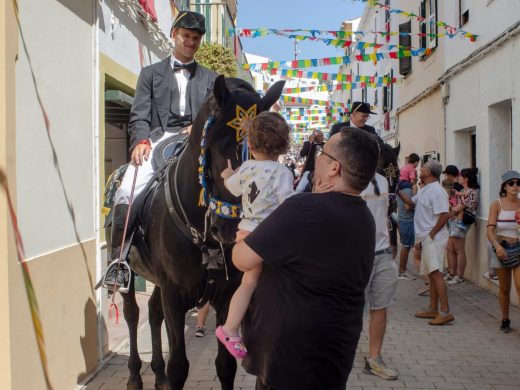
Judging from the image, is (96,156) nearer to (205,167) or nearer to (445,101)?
(205,167)

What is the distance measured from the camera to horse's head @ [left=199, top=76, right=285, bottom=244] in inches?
127

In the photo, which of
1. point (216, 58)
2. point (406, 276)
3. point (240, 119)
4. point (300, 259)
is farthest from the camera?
point (216, 58)

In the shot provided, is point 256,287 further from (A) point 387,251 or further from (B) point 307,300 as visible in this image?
(A) point 387,251

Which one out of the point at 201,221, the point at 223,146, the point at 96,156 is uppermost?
the point at 96,156

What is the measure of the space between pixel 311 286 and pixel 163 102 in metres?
2.70

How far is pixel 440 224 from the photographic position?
7.78m

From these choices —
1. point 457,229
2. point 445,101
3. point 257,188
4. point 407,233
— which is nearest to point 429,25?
point 445,101

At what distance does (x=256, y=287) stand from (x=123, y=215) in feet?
7.37

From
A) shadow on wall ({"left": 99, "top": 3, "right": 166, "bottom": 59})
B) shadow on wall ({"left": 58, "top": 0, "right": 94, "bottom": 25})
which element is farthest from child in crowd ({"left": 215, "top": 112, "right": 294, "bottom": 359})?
shadow on wall ({"left": 99, "top": 3, "right": 166, "bottom": 59})

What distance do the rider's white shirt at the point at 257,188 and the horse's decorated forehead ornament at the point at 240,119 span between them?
0.23 metres

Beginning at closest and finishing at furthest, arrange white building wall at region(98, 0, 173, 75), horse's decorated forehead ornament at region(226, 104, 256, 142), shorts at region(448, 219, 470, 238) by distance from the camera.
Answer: horse's decorated forehead ornament at region(226, 104, 256, 142)
white building wall at region(98, 0, 173, 75)
shorts at region(448, 219, 470, 238)

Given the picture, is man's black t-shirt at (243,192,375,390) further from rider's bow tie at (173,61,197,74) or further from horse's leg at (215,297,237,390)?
rider's bow tie at (173,61,197,74)

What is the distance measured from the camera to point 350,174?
2.58 metres

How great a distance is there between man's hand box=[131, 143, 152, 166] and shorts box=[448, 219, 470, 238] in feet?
24.1
